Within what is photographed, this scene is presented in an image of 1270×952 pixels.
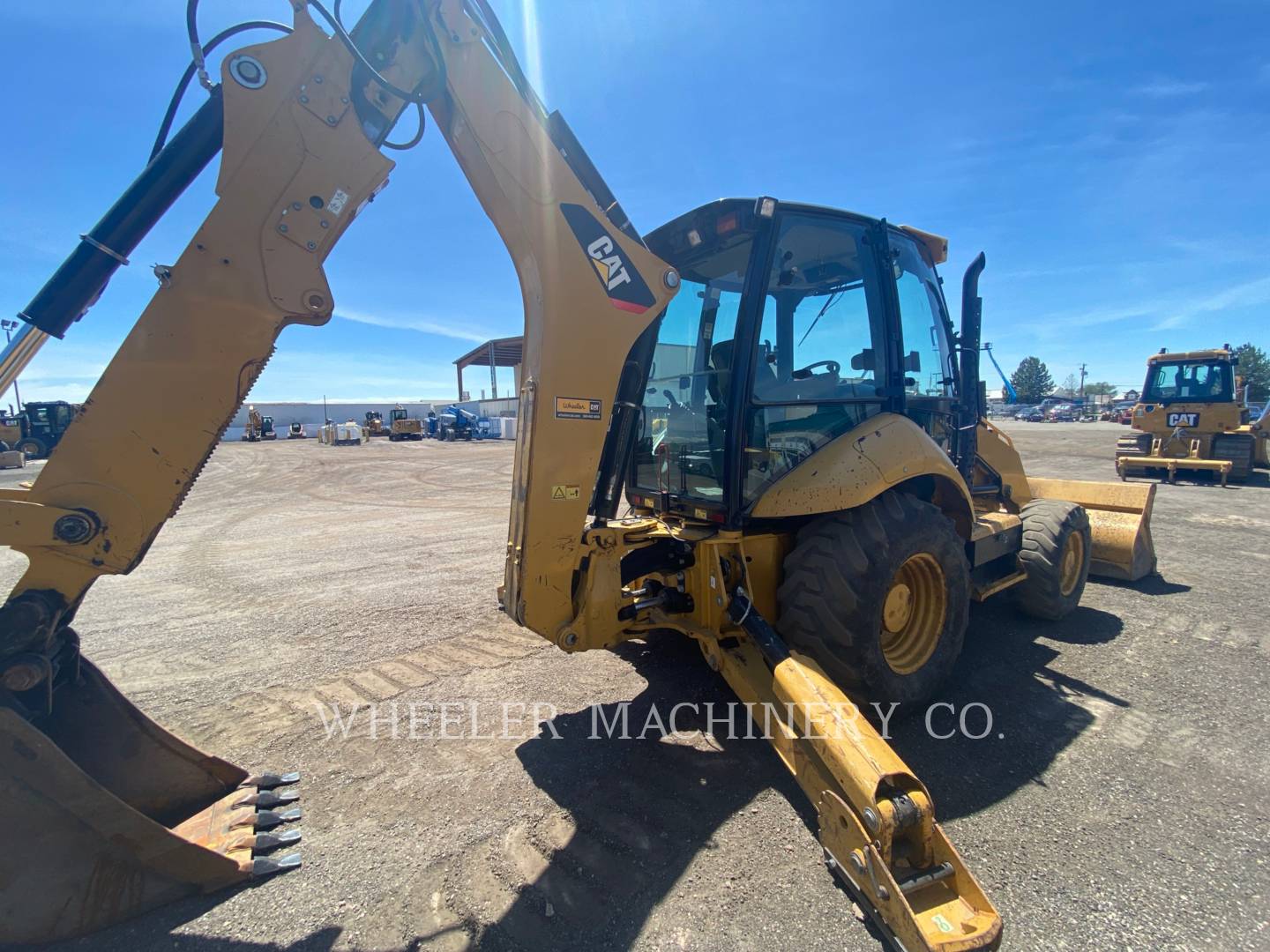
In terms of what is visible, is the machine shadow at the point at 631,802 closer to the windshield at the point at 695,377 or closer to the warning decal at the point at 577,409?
the windshield at the point at 695,377

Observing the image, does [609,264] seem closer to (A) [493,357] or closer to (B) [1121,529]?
(B) [1121,529]

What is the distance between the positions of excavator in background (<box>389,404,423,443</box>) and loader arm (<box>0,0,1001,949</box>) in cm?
3882

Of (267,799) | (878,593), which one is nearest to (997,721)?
(878,593)

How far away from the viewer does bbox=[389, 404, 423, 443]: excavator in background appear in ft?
127

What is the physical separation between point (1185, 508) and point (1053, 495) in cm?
628

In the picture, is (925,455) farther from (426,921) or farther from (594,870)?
(426,921)

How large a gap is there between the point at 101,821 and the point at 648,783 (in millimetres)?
1959

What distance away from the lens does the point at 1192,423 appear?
13977 millimetres

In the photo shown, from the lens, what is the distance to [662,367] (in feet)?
12.0

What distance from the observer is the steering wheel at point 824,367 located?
10.9 feet

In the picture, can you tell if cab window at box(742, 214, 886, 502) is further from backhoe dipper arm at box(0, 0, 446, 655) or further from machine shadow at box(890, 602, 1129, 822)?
backhoe dipper arm at box(0, 0, 446, 655)

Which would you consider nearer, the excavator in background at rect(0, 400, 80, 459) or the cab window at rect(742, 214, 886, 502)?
the cab window at rect(742, 214, 886, 502)

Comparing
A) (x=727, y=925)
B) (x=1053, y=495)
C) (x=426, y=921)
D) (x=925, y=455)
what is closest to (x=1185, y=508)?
(x=1053, y=495)

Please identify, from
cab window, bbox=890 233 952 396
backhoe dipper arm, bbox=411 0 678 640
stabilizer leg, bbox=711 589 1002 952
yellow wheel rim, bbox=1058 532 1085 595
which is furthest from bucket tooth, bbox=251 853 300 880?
yellow wheel rim, bbox=1058 532 1085 595
